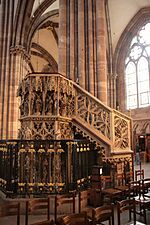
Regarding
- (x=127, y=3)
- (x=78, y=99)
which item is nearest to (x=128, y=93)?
(x=127, y=3)

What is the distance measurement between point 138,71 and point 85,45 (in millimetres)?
11652

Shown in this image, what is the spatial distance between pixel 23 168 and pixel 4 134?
918 centimetres

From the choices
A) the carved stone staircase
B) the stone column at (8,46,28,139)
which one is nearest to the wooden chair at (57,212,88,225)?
the carved stone staircase

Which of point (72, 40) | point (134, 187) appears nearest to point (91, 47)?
point (72, 40)

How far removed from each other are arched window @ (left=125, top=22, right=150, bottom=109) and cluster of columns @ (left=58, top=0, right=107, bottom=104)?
10755mm

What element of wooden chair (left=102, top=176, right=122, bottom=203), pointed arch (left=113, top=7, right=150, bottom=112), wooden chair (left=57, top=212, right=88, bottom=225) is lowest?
wooden chair (left=102, top=176, right=122, bottom=203)

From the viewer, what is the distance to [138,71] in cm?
1870

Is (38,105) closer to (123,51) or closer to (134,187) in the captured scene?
(134,187)

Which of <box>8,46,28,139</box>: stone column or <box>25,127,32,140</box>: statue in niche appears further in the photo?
<box>8,46,28,139</box>: stone column

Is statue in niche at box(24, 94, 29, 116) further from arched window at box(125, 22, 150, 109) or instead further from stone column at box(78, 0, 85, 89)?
arched window at box(125, 22, 150, 109)

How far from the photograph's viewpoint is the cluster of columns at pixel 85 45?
7812mm

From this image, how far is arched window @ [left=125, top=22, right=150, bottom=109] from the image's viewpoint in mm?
17969

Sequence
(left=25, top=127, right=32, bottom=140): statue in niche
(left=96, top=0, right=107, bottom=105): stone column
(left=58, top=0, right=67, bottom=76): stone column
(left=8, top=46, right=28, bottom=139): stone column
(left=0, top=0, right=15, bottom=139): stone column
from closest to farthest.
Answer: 1. (left=25, top=127, right=32, bottom=140): statue in niche
2. (left=96, top=0, right=107, bottom=105): stone column
3. (left=58, top=0, right=67, bottom=76): stone column
4. (left=8, top=46, right=28, bottom=139): stone column
5. (left=0, top=0, right=15, bottom=139): stone column

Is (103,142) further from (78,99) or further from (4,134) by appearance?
(4,134)
